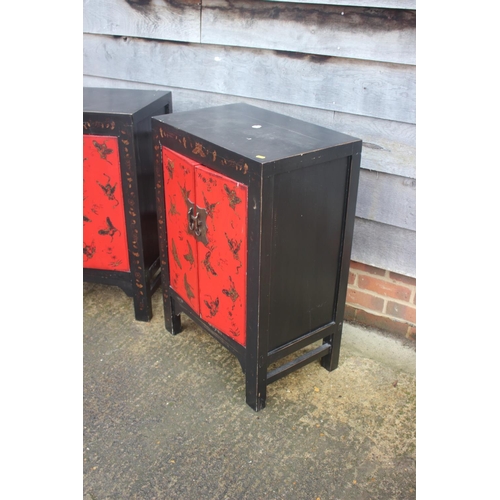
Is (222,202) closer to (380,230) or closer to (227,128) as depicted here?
(227,128)

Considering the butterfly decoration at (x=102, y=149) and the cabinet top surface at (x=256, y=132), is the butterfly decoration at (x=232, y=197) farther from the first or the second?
the butterfly decoration at (x=102, y=149)

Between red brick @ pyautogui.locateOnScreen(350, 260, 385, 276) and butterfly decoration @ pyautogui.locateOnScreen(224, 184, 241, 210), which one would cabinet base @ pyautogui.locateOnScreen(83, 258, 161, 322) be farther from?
red brick @ pyautogui.locateOnScreen(350, 260, 385, 276)

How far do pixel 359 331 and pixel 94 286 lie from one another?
1417 millimetres

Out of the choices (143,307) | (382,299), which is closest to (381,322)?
(382,299)

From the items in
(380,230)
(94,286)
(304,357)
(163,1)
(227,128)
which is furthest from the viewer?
(94,286)

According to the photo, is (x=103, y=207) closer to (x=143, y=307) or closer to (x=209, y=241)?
(x=143, y=307)

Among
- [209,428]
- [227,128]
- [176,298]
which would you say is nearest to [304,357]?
[209,428]

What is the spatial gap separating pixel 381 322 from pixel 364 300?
0.44 feet

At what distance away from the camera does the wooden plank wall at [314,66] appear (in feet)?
6.49

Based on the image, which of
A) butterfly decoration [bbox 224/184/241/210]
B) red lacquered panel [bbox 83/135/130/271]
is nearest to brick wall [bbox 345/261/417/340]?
butterfly decoration [bbox 224/184/241/210]

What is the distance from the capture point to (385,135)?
2.09 meters

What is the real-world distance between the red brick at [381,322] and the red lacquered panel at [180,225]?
87 cm

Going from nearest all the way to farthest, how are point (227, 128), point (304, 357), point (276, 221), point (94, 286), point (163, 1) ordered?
1. point (276, 221)
2. point (227, 128)
3. point (304, 357)
4. point (163, 1)
5. point (94, 286)

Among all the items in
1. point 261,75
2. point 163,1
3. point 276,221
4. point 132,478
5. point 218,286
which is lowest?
point 132,478
